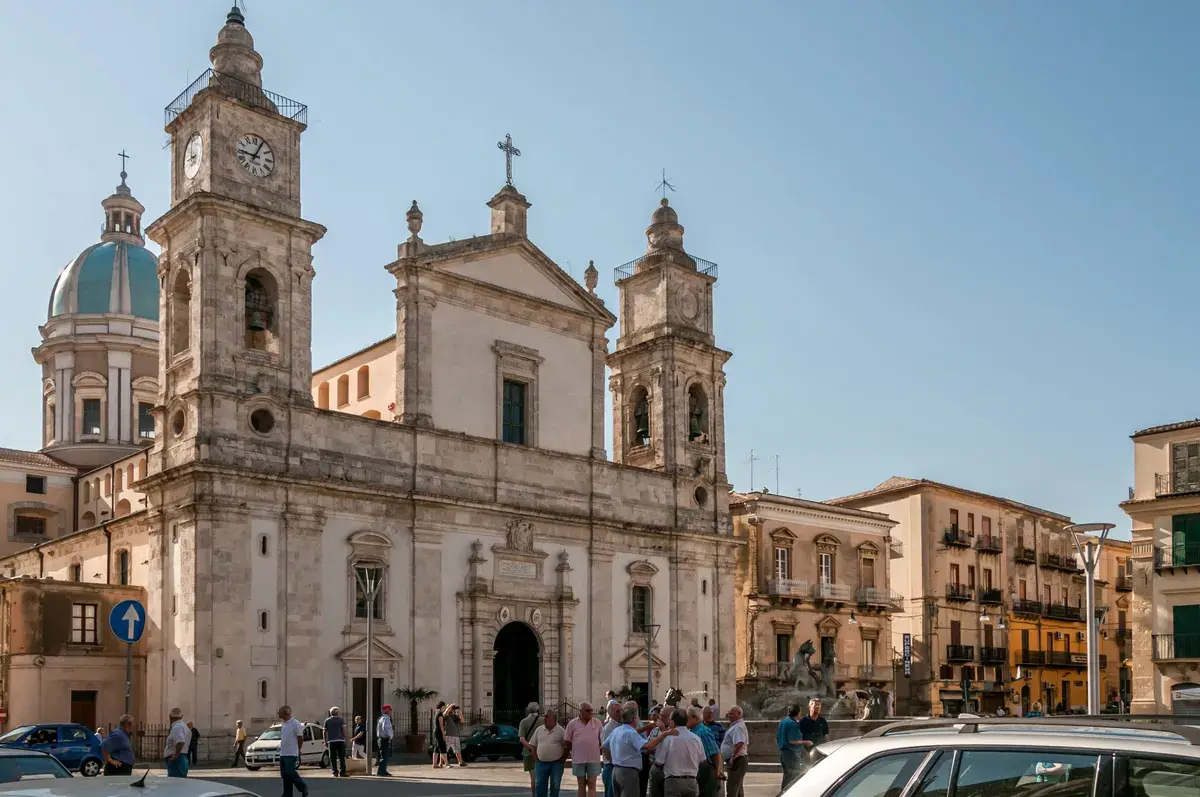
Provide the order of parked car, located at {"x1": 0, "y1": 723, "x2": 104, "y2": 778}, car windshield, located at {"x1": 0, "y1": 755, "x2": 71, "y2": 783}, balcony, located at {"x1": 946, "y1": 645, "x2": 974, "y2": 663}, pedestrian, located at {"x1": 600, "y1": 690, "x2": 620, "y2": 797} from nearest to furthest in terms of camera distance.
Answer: car windshield, located at {"x1": 0, "y1": 755, "x2": 71, "y2": 783} → pedestrian, located at {"x1": 600, "y1": 690, "x2": 620, "y2": 797} → parked car, located at {"x1": 0, "y1": 723, "x2": 104, "y2": 778} → balcony, located at {"x1": 946, "y1": 645, "x2": 974, "y2": 663}

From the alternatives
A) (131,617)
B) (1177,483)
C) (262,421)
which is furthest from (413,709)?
(1177,483)

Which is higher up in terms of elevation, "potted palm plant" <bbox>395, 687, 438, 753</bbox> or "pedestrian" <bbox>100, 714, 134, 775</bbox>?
"pedestrian" <bbox>100, 714, 134, 775</bbox>

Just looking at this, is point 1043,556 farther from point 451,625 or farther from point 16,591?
point 16,591

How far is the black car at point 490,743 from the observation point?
110ft

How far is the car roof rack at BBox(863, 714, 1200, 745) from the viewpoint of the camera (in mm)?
5949

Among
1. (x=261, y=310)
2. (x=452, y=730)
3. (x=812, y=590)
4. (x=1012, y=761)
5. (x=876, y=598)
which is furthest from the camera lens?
(x=876, y=598)

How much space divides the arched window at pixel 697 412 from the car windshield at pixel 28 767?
35461mm

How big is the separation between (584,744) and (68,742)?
15.2 metres

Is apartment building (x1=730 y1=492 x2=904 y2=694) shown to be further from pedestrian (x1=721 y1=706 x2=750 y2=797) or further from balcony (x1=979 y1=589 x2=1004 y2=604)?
pedestrian (x1=721 y1=706 x2=750 y2=797)

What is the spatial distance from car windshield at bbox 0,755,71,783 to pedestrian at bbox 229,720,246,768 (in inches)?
735

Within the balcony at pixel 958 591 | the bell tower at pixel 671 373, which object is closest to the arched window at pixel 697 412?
the bell tower at pixel 671 373

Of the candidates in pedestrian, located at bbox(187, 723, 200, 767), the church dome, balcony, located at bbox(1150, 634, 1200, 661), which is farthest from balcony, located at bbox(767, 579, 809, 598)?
the church dome

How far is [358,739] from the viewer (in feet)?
110

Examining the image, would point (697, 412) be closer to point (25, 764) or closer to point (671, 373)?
point (671, 373)
